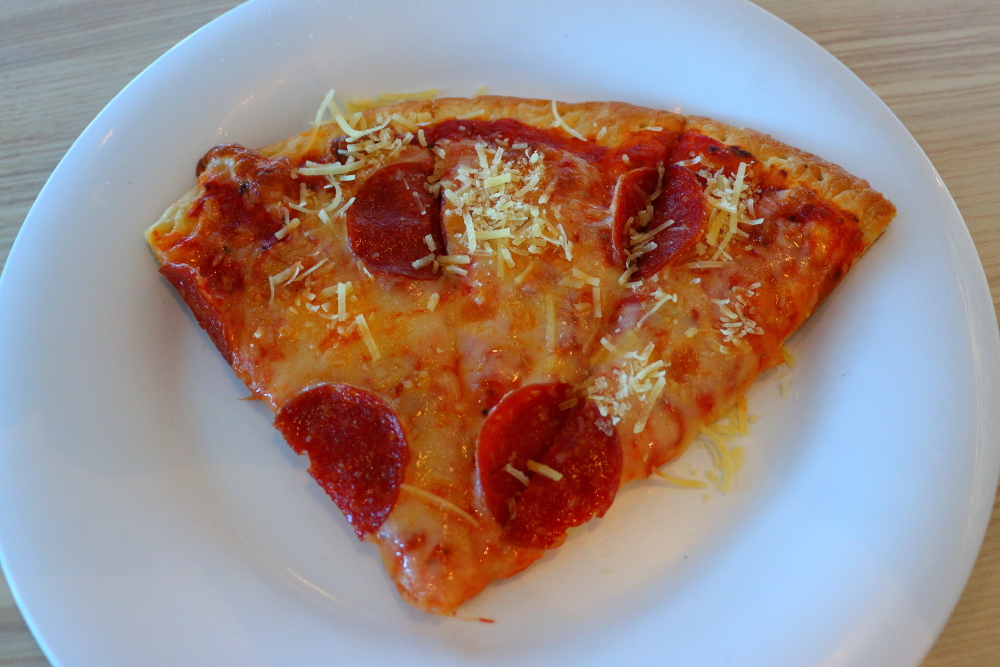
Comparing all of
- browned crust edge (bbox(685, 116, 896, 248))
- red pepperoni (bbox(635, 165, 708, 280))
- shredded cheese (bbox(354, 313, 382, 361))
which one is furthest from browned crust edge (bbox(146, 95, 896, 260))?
shredded cheese (bbox(354, 313, 382, 361))

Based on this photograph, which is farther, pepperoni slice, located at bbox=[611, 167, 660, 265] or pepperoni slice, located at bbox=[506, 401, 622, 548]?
pepperoni slice, located at bbox=[611, 167, 660, 265]

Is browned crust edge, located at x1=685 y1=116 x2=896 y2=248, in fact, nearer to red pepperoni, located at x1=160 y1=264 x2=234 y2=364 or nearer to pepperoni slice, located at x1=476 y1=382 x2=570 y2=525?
→ pepperoni slice, located at x1=476 y1=382 x2=570 y2=525

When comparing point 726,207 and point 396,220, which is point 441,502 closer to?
point 396,220

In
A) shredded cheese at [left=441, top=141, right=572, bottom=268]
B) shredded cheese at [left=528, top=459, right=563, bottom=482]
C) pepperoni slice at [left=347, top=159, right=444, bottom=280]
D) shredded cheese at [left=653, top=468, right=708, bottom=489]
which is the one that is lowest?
shredded cheese at [left=653, top=468, right=708, bottom=489]

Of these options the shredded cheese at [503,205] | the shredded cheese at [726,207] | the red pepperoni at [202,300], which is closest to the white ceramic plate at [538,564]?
the red pepperoni at [202,300]

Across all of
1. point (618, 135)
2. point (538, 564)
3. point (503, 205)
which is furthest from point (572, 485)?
point (618, 135)

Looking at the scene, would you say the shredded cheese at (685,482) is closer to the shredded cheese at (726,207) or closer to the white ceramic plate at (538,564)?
the white ceramic plate at (538,564)
